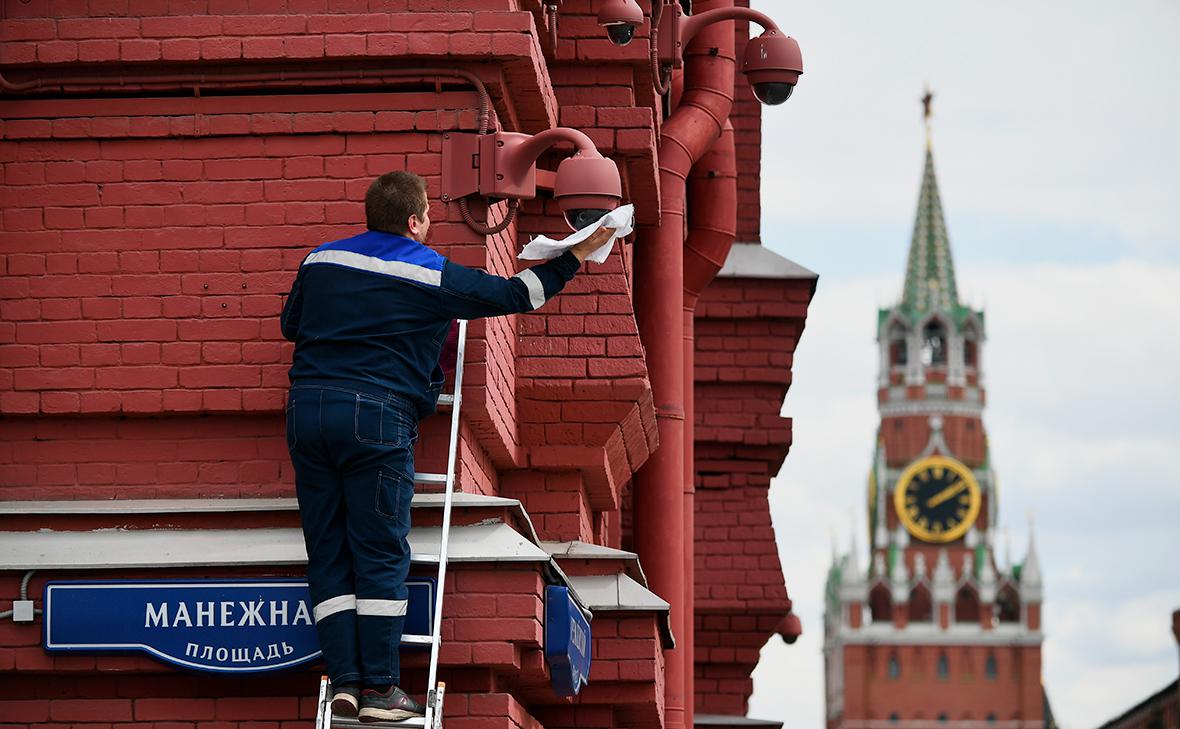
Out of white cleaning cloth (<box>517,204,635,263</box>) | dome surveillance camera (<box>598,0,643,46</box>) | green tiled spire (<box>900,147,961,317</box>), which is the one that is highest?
green tiled spire (<box>900,147,961,317</box>)

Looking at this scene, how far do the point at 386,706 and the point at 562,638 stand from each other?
81 cm

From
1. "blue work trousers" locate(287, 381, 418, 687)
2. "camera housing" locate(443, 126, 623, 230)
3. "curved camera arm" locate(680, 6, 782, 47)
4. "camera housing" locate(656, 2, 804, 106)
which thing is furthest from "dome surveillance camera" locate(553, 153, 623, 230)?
"curved camera arm" locate(680, 6, 782, 47)

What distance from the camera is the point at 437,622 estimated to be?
7395 millimetres

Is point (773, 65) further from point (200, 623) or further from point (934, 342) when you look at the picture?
point (934, 342)

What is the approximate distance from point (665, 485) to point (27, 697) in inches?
182

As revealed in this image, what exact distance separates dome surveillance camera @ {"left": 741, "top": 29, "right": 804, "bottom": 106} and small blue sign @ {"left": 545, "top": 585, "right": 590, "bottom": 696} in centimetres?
282

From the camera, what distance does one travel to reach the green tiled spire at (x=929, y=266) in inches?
6289

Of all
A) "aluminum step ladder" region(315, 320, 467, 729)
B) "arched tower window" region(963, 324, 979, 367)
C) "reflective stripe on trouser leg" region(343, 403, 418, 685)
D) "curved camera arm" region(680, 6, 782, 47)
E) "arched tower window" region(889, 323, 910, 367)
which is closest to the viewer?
"aluminum step ladder" region(315, 320, 467, 729)

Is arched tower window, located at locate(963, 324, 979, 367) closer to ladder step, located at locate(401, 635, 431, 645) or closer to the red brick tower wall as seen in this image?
the red brick tower wall

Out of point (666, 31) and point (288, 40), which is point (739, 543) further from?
point (288, 40)

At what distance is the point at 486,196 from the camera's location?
8438mm

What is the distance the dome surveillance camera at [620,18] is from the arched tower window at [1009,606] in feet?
506

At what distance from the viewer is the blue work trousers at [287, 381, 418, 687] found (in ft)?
23.8

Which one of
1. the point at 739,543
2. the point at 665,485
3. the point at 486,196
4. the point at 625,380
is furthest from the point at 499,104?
the point at 739,543
